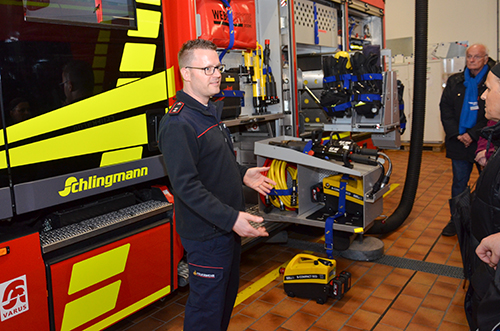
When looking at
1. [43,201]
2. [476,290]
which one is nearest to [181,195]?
[43,201]

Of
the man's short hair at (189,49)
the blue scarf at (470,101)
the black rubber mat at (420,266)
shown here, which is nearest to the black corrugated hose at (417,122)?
the blue scarf at (470,101)

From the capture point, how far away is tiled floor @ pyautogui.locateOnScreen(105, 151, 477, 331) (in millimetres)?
2984

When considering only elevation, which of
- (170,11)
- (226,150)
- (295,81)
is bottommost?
(226,150)

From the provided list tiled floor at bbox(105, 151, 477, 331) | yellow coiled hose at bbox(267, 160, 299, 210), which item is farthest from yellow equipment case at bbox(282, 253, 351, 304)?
yellow coiled hose at bbox(267, 160, 299, 210)

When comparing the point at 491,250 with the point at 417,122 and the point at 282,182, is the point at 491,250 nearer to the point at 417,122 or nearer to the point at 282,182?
the point at 282,182

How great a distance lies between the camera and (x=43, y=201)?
7.48 feet

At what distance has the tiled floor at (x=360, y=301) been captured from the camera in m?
2.98

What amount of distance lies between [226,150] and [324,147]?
161cm

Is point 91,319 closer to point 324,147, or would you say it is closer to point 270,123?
point 324,147

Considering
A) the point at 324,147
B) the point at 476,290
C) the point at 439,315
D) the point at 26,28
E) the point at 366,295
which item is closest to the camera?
the point at 476,290

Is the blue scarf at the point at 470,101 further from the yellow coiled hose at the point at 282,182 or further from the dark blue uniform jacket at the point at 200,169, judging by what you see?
the dark blue uniform jacket at the point at 200,169

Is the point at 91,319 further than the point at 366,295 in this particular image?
No

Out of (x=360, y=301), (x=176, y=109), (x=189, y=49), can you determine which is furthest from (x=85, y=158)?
(x=360, y=301)

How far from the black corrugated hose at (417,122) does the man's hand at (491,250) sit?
2892mm
